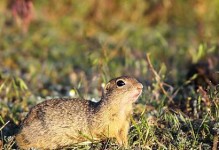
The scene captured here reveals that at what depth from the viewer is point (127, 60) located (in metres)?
6.46

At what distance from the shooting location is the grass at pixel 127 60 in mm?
4473

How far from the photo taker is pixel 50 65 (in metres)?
7.10

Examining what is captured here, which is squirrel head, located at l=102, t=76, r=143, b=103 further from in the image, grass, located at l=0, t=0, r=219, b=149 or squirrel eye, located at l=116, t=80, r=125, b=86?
grass, located at l=0, t=0, r=219, b=149

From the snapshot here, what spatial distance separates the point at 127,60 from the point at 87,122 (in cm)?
236

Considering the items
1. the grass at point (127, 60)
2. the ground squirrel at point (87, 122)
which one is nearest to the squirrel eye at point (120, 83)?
the ground squirrel at point (87, 122)

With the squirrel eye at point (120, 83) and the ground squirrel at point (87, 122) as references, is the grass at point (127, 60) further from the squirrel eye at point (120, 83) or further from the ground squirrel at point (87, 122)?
the squirrel eye at point (120, 83)

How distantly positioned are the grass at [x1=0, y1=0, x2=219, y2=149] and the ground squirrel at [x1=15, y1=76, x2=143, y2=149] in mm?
94

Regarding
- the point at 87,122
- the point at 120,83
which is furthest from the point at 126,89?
the point at 87,122

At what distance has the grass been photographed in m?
4.47

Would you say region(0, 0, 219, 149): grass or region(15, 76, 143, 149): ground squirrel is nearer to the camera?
region(15, 76, 143, 149): ground squirrel

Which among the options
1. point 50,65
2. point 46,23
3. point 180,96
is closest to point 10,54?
point 50,65

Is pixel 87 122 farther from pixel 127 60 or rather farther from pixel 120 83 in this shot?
pixel 127 60

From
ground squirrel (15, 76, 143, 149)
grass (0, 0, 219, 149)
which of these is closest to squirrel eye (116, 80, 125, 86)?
ground squirrel (15, 76, 143, 149)

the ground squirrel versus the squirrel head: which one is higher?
the squirrel head
